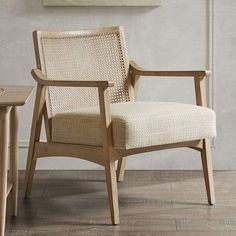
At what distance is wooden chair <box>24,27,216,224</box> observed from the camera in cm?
286

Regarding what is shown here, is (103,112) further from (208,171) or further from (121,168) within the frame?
(121,168)

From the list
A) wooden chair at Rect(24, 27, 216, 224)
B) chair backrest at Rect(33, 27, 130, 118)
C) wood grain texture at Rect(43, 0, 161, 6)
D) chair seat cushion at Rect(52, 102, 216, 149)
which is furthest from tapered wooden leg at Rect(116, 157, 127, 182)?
wood grain texture at Rect(43, 0, 161, 6)

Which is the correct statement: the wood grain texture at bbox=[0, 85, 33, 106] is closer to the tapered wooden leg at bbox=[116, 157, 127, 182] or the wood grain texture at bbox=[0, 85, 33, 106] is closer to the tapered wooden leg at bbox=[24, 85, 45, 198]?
the tapered wooden leg at bbox=[24, 85, 45, 198]

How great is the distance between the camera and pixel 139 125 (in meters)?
2.83

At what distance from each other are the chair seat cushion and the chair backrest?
22 cm

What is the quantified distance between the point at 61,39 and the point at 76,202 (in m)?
0.76

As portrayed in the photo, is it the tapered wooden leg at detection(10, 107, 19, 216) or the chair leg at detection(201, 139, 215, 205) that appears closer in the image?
the tapered wooden leg at detection(10, 107, 19, 216)

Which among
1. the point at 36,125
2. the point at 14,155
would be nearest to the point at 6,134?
the point at 14,155

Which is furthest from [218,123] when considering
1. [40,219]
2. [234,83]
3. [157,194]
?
[40,219]

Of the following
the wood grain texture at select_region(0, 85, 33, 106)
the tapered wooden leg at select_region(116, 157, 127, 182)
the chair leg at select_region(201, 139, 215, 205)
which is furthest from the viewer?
the tapered wooden leg at select_region(116, 157, 127, 182)

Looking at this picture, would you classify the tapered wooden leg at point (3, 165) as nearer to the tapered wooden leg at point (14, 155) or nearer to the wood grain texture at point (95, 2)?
the tapered wooden leg at point (14, 155)

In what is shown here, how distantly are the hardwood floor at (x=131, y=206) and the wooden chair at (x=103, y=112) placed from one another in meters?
0.10


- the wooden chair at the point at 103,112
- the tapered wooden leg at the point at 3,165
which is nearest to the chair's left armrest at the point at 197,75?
the wooden chair at the point at 103,112

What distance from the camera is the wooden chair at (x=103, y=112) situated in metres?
2.86
